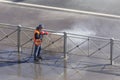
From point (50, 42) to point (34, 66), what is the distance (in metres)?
2.06

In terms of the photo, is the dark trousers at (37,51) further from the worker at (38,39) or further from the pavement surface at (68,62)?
the pavement surface at (68,62)

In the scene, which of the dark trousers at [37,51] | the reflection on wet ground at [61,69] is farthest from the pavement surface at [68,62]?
the dark trousers at [37,51]

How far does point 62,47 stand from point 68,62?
5.11 feet

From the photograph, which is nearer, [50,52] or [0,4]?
[50,52]

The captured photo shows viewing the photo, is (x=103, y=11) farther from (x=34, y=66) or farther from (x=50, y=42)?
(x=34, y=66)

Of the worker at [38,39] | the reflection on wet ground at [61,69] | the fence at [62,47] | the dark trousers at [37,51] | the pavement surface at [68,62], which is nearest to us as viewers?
the reflection on wet ground at [61,69]

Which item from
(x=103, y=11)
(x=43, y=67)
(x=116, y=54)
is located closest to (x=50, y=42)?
(x=43, y=67)

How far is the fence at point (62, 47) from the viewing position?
23.9m

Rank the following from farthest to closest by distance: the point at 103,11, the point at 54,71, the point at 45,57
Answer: the point at 103,11
the point at 45,57
the point at 54,71

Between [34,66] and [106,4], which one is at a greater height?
[106,4]

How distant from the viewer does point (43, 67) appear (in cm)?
2303

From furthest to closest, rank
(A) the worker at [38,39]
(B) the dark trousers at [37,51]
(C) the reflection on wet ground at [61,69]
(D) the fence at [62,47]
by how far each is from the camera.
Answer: (D) the fence at [62,47], (B) the dark trousers at [37,51], (A) the worker at [38,39], (C) the reflection on wet ground at [61,69]

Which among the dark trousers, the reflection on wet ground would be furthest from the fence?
the dark trousers

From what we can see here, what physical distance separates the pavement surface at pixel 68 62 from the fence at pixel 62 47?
1.15 ft
